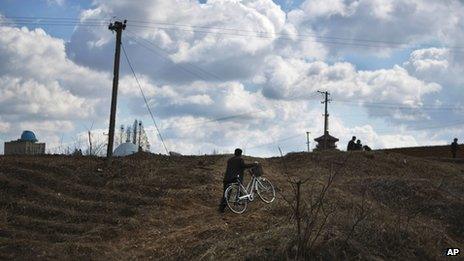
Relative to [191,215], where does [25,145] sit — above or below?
above

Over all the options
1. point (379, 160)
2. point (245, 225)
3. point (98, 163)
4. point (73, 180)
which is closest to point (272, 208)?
point (245, 225)

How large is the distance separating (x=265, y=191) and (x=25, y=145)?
22.2 meters

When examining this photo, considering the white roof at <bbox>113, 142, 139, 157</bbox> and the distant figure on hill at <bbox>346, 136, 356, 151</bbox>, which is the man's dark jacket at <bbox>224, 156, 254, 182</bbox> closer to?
the distant figure on hill at <bbox>346, 136, 356, 151</bbox>

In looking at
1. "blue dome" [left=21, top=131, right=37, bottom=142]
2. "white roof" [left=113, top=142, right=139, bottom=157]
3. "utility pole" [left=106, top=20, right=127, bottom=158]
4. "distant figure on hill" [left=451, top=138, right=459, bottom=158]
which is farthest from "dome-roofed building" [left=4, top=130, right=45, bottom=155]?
"distant figure on hill" [left=451, top=138, right=459, bottom=158]

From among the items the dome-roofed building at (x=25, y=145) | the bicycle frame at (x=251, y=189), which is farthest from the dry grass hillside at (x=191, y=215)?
the dome-roofed building at (x=25, y=145)

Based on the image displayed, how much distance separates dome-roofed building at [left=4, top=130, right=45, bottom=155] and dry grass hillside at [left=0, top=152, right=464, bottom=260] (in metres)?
12.1

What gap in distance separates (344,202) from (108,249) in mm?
7269

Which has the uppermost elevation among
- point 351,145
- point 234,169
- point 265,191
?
point 351,145

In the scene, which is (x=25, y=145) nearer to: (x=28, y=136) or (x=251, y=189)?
(x=28, y=136)

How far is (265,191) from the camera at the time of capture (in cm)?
1717

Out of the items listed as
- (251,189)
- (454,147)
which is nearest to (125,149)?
(454,147)

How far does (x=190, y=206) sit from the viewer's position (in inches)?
661

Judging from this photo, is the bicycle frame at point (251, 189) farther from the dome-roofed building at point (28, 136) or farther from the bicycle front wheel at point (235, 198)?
the dome-roofed building at point (28, 136)

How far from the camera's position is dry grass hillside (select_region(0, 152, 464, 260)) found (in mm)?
11648
